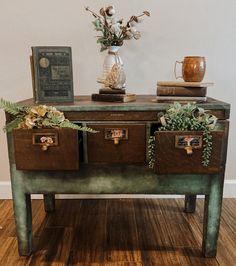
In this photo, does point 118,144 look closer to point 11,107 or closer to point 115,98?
point 115,98

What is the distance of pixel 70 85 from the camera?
1330 millimetres

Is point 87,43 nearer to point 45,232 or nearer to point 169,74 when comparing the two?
point 169,74

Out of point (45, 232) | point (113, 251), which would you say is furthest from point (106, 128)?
point (45, 232)

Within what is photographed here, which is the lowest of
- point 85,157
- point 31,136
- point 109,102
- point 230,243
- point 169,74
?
point 230,243

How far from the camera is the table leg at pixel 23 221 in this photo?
4.19 ft

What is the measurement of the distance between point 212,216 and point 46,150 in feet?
2.60

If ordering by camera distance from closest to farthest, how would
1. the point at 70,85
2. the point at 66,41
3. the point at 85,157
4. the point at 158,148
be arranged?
the point at 158,148 → the point at 85,157 → the point at 70,85 → the point at 66,41

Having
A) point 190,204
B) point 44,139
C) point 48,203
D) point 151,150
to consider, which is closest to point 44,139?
point 44,139

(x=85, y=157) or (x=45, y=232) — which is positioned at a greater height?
(x=85, y=157)

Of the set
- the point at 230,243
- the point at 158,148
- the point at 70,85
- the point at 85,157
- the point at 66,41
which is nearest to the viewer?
the point at 158,148

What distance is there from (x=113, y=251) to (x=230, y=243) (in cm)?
60

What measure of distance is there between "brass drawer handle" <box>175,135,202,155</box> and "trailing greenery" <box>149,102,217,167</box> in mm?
25

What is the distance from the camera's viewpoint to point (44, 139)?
1117 mm

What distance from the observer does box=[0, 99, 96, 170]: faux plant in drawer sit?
1113mm
